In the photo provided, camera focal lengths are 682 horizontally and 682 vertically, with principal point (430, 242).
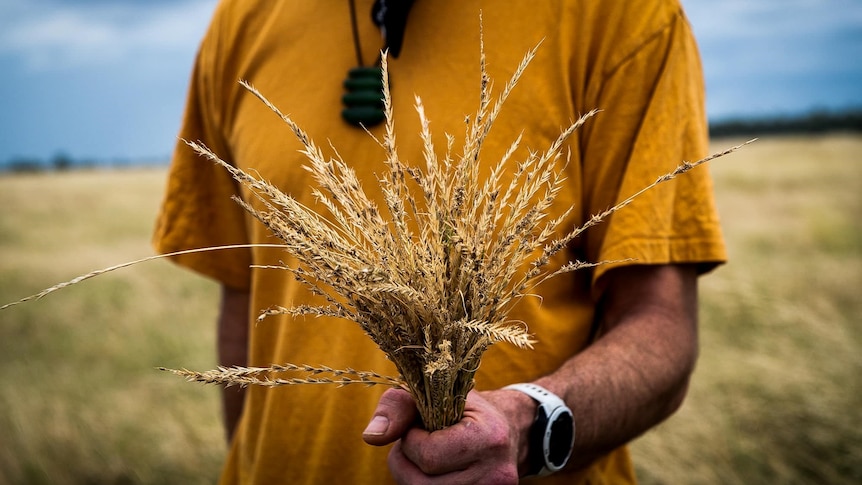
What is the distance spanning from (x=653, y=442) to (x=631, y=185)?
11.8 ft

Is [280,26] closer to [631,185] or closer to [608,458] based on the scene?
[631,185]

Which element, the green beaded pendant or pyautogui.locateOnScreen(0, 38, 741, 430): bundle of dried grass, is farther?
the green beaded pendant

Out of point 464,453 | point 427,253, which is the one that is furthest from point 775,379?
point 427,253

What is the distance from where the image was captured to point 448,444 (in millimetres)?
1285

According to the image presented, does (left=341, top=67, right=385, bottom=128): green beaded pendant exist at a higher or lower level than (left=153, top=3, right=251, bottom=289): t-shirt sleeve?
higher

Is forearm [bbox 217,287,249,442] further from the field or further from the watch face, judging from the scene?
the field

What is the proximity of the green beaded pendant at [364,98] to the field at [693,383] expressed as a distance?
3.78 metres

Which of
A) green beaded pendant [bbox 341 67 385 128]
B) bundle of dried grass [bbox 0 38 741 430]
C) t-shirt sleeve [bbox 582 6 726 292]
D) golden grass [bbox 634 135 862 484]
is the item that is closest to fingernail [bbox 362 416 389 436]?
bundle of dried grass [bbox 0 38 741 430]

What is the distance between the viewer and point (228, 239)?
8.06 feet

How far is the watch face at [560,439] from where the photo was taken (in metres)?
1.54

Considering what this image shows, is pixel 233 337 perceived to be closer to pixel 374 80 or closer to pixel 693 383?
pixel 374 80

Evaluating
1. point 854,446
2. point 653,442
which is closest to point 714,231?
point 653,442

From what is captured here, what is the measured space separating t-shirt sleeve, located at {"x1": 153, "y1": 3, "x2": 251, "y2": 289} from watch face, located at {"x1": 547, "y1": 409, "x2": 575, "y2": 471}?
53.1 inches

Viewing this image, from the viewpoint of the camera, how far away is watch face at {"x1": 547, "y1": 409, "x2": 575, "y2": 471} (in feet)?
5.04
